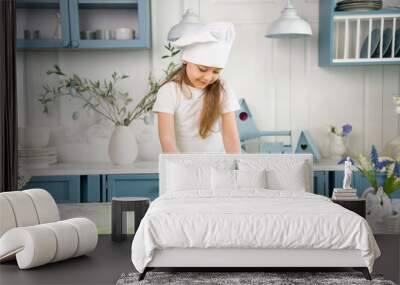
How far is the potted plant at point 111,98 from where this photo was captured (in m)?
6.26

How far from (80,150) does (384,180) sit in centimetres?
262

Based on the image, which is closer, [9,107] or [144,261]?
[144,261]

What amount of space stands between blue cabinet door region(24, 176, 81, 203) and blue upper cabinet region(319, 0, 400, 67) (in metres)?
2.35

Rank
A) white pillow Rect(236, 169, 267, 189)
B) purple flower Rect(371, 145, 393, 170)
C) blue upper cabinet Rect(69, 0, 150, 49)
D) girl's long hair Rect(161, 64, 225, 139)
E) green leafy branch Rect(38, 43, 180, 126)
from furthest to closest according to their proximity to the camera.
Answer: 1. green leafy branch Rect(38, 43, 180, 126)
2. blue upper cabinet Rect(69, 0, 150, 49)
3. girl's long hair Rect(161, 64, 225, 139)
4. purple flower Rect(371, 145, 393, 170)
5. white pillow Rect(236, 169, 267, 189)

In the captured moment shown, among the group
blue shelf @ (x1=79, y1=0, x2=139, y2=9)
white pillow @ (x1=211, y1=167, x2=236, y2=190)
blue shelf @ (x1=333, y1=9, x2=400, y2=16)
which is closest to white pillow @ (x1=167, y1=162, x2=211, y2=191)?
white pillow @ (x1=211, y1=167, x2=236, y2=190)

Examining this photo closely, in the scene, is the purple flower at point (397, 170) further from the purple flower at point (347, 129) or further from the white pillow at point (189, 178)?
the white pillow at point (189, 178)

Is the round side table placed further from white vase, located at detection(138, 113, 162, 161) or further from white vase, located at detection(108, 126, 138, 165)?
white vase, located at detection(138, 113, 162, 161)

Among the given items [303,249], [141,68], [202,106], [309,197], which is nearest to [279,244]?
[303,249]

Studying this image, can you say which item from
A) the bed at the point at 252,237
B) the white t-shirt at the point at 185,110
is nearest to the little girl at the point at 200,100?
the white t-shirt at the point at 185,110

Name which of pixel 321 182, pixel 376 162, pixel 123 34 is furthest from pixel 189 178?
Answer: pixel 123 34

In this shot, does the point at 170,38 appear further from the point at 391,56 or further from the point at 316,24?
the point at 391,56

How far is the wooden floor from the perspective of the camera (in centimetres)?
416

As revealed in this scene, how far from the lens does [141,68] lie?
6.42 m

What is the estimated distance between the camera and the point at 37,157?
6195 mm
